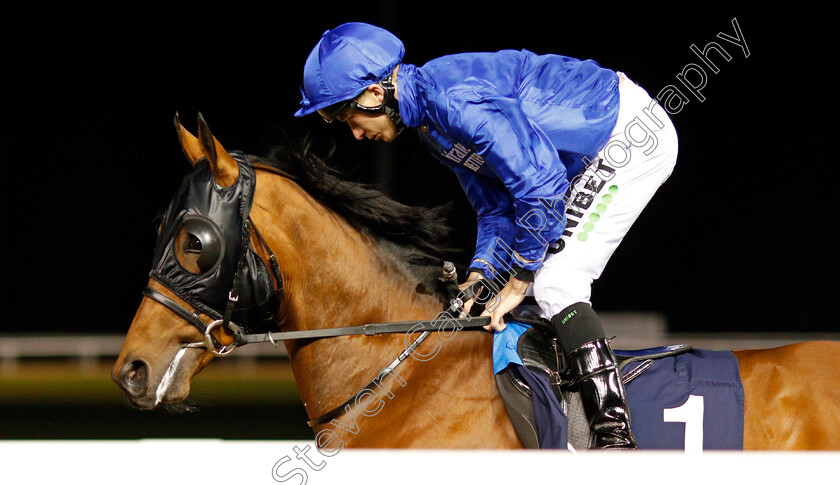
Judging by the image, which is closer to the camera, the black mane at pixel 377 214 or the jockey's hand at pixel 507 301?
the jockey's hand at pixel 507 301

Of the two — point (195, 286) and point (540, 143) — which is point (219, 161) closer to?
→ point (195, 286)

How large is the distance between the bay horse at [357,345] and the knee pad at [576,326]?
22 centimetres

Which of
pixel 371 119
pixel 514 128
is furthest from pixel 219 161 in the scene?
pixel 514 128

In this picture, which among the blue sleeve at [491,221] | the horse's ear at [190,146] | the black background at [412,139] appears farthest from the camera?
the black background at [412,139]

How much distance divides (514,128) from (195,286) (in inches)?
35.4

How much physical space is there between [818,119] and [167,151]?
329 inches

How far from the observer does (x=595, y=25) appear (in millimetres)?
8969

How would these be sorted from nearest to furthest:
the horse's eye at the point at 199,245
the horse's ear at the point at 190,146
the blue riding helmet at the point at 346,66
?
the horse's eye at the point at 199,245
the blue riding helmet at the point at 346,66
the horse's ear at the point at 190,146

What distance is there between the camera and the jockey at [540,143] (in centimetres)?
183

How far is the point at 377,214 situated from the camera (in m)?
2.14

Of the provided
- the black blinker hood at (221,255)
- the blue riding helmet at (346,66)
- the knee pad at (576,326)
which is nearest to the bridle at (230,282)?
the black blinker hood at (221,255)

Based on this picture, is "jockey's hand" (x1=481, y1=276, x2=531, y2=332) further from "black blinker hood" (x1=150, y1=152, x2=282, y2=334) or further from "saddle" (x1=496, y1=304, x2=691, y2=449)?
"black blinker hood" (x1=150, y1=152, x2=282, y2=334)

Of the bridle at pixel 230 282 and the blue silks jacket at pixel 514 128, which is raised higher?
the blue silks jacket at pixel 514 128

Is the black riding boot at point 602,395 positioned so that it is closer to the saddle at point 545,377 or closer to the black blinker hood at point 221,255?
the saddle at point 545,377
